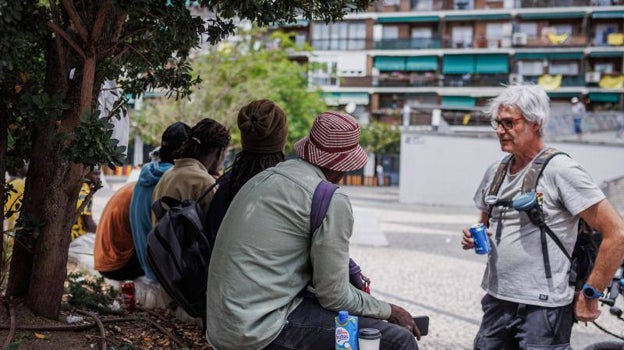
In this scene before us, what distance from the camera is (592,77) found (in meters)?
48.3

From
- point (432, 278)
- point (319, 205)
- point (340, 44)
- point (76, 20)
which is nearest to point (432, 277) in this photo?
point (432, 278)

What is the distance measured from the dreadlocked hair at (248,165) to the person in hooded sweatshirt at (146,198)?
1439 mm

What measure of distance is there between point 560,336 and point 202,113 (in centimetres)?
1863

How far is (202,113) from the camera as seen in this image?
21.1 m

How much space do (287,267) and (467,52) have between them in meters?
50.0

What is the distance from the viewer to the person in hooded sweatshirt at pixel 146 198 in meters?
5.31

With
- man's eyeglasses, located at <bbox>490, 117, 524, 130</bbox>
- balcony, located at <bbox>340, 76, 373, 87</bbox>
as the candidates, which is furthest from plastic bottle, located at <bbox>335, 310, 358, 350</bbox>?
balcony, located at <bbox>340, 76, 373, 87</bbox>

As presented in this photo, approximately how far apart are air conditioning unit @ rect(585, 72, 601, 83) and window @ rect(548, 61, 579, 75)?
1167mm

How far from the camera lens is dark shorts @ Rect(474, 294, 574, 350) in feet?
10.1

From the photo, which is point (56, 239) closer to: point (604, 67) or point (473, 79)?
point (473, 79)

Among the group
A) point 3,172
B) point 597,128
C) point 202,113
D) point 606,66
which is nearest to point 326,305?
point 3,172

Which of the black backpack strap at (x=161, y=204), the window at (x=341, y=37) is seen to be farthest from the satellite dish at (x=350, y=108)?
the black backpack strap at (x=161, y=204)

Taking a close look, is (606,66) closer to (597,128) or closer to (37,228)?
(597,128)

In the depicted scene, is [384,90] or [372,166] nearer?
[384,90]
